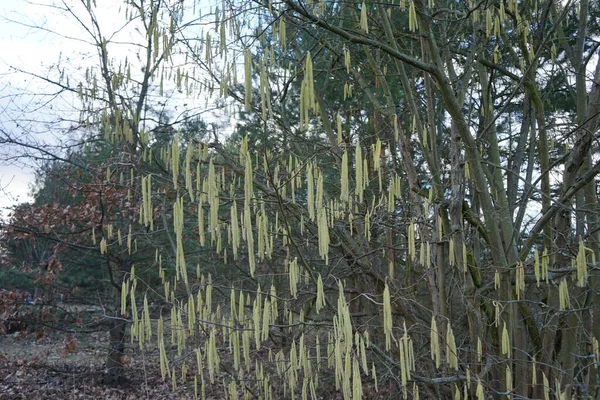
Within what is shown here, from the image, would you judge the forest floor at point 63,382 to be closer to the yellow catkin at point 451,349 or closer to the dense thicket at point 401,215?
the dense thicket at point 401,215

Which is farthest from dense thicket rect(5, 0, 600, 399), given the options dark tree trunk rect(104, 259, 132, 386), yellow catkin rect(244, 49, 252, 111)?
dark tree trunk rect(104, 259, 132, 386)

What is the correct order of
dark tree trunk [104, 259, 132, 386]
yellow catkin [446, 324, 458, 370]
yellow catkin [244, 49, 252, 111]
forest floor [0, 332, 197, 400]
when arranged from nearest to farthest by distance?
1. yellow catkin [244, 49, 252, 111]
2. yellow catkin [446, 324, 458, 370]
3. dark tree trunk [104, 259, 132, 386]
4. forest floor [0, 332, 197, 400]

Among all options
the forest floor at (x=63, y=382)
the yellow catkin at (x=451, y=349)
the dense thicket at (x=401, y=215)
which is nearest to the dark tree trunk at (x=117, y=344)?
the forest floor at (x=63, y=382)

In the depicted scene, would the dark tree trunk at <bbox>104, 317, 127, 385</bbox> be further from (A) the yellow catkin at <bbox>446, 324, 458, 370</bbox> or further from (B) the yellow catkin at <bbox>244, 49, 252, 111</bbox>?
(B) the yellow catkin at <bbox>244, 49, 252, 111</bbox>

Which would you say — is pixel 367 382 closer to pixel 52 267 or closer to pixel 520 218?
pixel 520 218

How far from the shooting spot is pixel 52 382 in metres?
7.43

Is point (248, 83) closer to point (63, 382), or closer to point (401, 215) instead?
point (401, 215)

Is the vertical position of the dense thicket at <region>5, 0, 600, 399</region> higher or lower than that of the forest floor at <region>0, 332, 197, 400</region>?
higher

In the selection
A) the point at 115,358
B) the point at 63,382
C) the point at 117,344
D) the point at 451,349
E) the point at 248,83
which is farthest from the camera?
the point at 63,382

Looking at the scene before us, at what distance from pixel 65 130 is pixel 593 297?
231 inches

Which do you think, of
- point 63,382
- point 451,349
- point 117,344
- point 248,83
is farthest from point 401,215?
point 63,382

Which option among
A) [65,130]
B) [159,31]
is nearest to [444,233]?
[159,31]

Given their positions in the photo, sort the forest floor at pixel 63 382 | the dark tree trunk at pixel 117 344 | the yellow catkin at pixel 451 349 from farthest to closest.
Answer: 1. the forest floor at pixel 63 382
2. the dark tree trunk at pixel 117 344
3. the yellow catkin at pixel 451 349

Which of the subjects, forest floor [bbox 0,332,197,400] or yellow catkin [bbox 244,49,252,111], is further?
forest floor [bbox 0,332,197,400]
